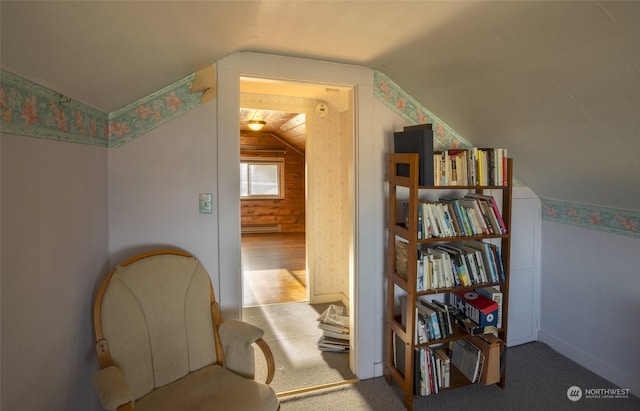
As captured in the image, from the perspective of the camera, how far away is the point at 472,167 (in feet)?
7.19

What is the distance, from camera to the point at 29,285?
1.19 m

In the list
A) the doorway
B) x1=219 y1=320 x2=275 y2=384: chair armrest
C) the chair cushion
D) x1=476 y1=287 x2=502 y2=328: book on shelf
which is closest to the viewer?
the chair cushion

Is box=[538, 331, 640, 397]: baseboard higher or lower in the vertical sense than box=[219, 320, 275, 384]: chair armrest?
lower

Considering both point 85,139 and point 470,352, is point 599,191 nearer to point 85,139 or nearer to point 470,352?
point 470,352

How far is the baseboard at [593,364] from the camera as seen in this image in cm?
220

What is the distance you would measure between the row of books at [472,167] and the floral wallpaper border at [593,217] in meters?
0.73

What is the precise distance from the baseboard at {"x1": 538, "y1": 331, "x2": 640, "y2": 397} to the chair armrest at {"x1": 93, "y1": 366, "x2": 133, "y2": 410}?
2810 mm

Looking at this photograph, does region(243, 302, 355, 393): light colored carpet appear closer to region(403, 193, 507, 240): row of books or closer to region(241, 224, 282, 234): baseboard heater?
region(403, 193, 507, 240): row of books

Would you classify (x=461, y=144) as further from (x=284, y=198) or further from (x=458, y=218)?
(x=284, y=198)

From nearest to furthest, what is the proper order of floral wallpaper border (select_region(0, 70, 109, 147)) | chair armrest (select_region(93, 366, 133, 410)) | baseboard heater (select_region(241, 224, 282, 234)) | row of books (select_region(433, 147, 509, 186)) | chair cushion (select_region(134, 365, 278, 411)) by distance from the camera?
floral wallpaper border (select_region(0, 70, 109, 147)) → chair armrest (select_region(93, 366, 133, 410)) → chair cushion (select_region(134, 365, 278, 411)) → row of books (select_region(433, 147, 509, 186)) → baseboard heater (select_region(241, 224, 282, 234))

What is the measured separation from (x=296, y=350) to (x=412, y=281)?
49.2 inches

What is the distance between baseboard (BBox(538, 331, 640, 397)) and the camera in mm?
2203

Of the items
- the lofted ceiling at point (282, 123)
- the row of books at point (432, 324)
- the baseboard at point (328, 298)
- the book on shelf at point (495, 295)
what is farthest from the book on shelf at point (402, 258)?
the lofted ceiling at point (282, 123)

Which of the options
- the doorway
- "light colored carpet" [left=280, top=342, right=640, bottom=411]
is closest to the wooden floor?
the doorway
